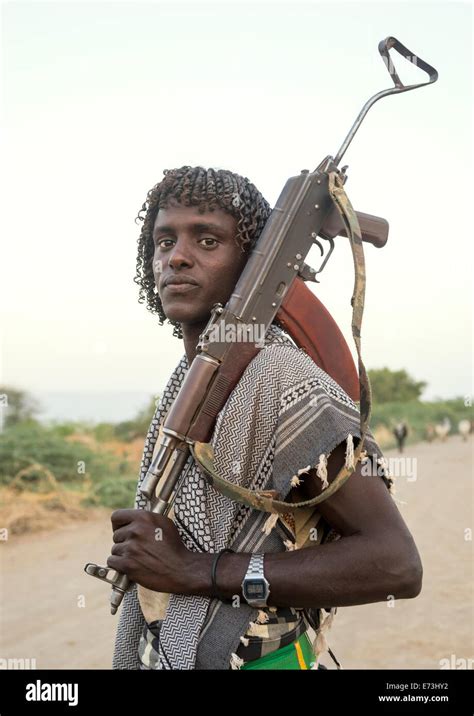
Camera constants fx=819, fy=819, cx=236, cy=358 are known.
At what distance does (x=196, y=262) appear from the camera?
251cm

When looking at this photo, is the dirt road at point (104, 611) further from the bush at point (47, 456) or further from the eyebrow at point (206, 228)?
the eyebrow at point (206, 228)

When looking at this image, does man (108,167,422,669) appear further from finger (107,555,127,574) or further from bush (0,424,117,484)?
bush (0,424,117,484)

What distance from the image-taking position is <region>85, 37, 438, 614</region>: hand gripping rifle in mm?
2412

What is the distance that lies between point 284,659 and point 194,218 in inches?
52.7

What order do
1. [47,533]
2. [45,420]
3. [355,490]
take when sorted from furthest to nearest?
1. [45,420]
2. [47,533]
3. [355,490]

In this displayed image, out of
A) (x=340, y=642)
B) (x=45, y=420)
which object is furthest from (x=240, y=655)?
(x=45, y=420)

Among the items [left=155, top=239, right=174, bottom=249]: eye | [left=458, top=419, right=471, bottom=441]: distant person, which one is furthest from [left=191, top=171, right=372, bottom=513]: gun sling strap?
[left=458, top=419, right=471, bottom=441]: distant person

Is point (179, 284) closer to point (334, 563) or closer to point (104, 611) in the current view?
point (334, 563)

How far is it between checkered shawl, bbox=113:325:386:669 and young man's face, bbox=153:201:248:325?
11.1 inches

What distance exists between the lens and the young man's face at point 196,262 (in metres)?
2.51

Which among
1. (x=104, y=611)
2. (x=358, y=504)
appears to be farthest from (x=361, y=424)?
(x=104, y=611)

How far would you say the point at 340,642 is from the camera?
7.48 meters

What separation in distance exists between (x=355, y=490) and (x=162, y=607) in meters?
0.67
